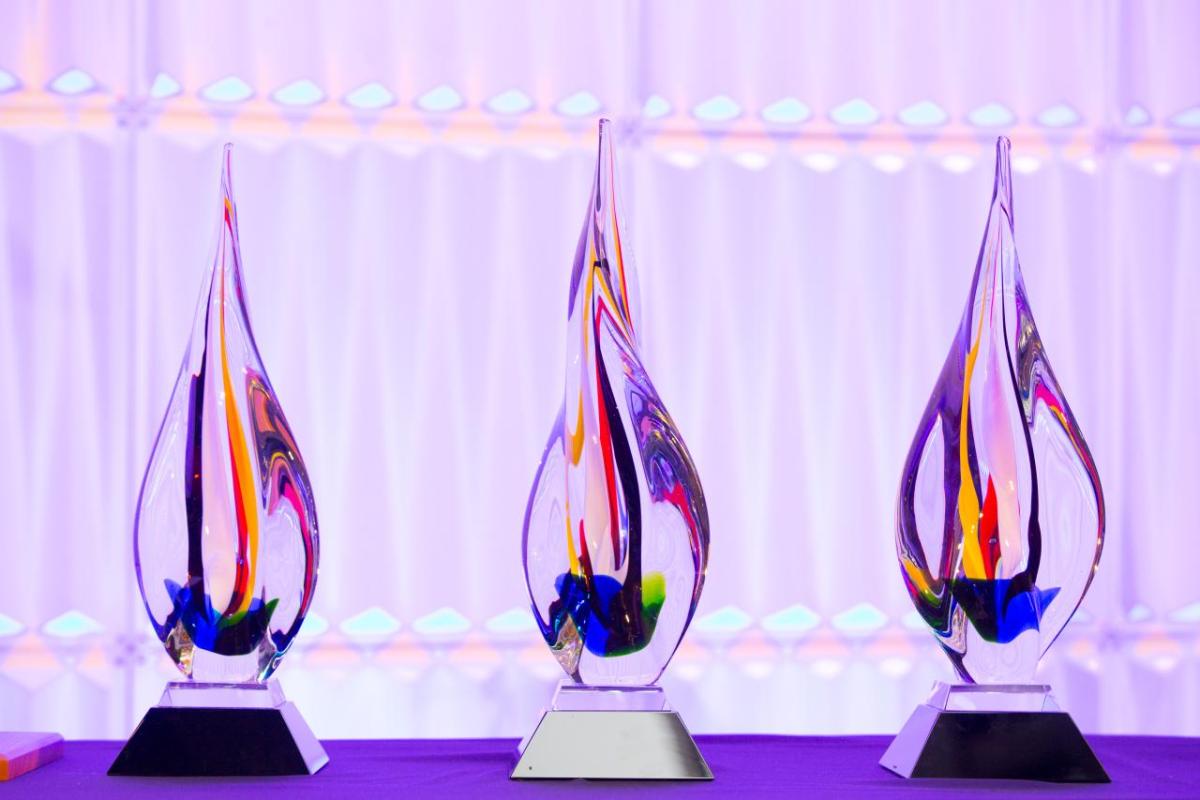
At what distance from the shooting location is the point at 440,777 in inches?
37.1

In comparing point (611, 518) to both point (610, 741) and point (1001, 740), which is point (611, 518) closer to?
point (610, 741)

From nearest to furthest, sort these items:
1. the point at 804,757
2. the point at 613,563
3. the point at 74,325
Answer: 1. the point at 613,563
2. the point at 804,757
3. the point at 74,325

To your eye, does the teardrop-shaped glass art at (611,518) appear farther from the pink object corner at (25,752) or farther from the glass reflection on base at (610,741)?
the pink object corner at (25,752)

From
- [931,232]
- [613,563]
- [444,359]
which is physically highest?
[931,232]

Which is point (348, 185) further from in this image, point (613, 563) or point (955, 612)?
point (955, 612)

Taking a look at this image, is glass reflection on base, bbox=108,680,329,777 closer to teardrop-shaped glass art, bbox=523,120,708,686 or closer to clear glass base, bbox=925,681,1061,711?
teardrop-shaped glass art, bbox=523,120,708,686

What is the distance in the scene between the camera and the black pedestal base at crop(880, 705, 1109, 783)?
93cm

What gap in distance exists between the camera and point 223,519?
0.94m

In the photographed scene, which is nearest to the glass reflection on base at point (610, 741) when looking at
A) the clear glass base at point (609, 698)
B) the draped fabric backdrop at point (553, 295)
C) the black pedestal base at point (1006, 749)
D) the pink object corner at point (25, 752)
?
the clear glass base at point (609, 698)

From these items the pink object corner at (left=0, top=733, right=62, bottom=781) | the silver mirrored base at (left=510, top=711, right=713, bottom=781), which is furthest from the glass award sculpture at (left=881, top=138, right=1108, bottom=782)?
the pink object corner at (left=0, top=733, right=62, bottom=781)

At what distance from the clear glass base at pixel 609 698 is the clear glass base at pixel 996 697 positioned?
0.77 feet

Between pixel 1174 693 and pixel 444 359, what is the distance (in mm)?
1017

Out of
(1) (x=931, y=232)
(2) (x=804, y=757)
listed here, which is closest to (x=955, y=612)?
(2) (x=804, y=757)

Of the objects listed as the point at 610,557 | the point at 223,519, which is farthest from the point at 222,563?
the point at 610,557
